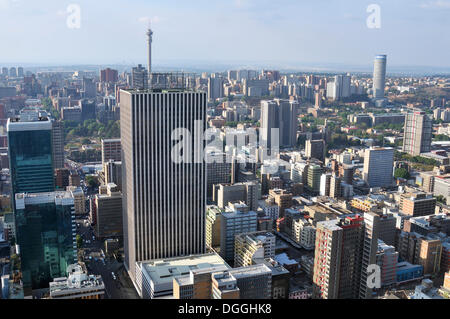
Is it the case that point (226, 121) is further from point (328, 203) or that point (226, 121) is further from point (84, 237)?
point (84, 237)

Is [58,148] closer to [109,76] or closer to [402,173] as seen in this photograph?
[402,173]

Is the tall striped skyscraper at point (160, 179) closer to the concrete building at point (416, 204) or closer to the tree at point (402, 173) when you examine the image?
the concrete building at point (416, 204)

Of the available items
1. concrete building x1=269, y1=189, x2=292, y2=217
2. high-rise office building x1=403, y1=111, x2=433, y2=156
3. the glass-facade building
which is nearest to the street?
the glass-facade building

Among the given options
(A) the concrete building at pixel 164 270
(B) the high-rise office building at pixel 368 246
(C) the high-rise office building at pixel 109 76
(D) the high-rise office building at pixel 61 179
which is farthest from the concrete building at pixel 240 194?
(C) the high-rise office building at pixel 109 76

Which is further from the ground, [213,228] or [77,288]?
[77,288]

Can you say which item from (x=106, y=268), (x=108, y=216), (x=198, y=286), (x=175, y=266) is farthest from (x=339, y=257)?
(x=108, y=216)
